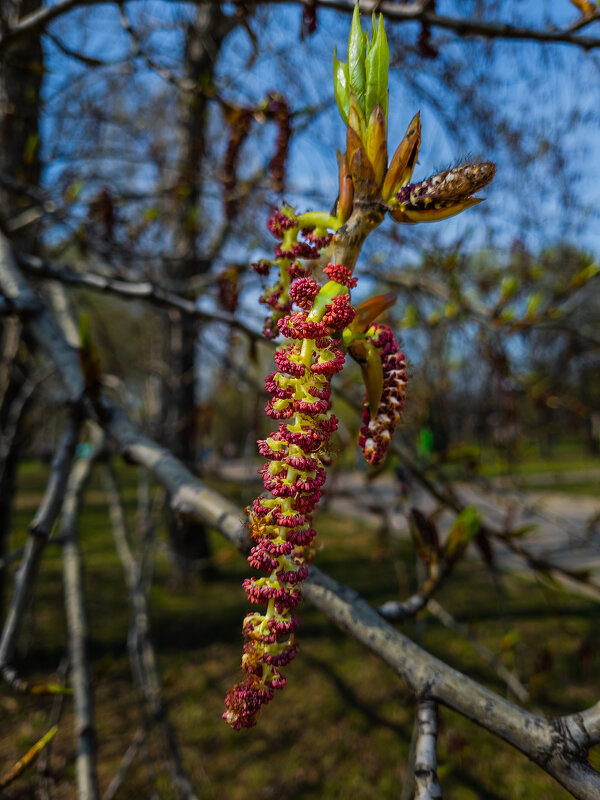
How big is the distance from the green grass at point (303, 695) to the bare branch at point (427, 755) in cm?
133

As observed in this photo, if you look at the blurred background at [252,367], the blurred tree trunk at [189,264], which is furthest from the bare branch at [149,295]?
the blurred tree trunk at [189,264]

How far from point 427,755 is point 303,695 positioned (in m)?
5.27

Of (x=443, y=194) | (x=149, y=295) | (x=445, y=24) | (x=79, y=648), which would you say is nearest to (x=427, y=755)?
(x=443, y=194)

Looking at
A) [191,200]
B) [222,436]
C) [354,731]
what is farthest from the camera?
[222,436]

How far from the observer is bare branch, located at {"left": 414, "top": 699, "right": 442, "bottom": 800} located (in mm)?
622

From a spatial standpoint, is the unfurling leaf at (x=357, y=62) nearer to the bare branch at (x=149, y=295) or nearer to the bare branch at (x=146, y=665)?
the bare branch at (x=149, y=295)

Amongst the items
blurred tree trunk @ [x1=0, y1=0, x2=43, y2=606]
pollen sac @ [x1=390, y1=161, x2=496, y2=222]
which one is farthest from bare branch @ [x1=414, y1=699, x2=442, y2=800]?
blurred tree trunk @ [x1=0, y1=0, x2=43, y2=606]

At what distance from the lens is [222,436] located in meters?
17.4

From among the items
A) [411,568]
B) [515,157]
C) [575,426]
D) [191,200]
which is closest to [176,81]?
[515,157]

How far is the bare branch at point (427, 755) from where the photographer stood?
62cm

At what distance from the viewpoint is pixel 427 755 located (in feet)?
2.14

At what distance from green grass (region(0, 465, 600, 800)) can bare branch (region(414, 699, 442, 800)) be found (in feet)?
4.38

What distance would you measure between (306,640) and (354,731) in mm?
1698

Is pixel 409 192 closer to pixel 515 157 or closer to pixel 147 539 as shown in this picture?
pixel 147 539
